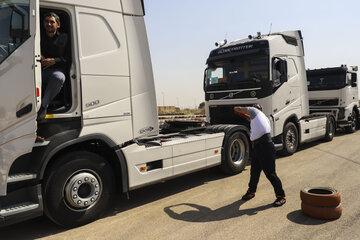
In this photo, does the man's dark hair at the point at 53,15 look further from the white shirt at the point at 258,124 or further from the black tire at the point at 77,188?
the white shirt at the point at 258,124

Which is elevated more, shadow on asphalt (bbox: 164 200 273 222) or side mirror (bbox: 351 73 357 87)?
side mirror (bbox: 351 73 357 87)

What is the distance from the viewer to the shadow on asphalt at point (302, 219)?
13.1 feet

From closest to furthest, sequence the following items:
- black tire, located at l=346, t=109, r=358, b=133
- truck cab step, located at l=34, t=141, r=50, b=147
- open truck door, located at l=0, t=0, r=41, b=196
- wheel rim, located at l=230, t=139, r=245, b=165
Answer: open truck door, located at l=0, t=0, r=41, b=196 < truck cab step, located at l=34, t=141, r=50, b=147 < wheel rim, located at l=230, t=139, r=245, b=165 < black tire, located at l=346, t=109, r=358, b=133

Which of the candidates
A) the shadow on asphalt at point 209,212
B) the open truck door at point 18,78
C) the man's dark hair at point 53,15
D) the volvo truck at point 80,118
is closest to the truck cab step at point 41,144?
→ the volvo truck at point 80,118

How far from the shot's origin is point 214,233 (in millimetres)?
3748

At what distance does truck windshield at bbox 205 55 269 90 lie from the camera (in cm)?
754

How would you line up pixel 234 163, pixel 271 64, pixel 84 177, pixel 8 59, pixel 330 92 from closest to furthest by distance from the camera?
pixel 8 59, pixel 84 177, pixel 234 163, pixel 271 64, pixel 330 92

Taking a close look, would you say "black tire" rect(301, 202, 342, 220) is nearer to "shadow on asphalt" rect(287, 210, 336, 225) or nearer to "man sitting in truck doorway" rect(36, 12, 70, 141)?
"shadow on asphalt" rect(287, 210, 336, 225)

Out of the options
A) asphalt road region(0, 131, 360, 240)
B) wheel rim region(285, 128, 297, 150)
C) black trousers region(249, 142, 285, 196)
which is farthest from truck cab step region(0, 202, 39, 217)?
wheel rim region(285, 128, 297, 150)

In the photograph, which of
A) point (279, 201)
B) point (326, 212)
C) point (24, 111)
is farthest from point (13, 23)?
point (326, 212)

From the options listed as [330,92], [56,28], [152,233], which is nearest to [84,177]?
[152,233]

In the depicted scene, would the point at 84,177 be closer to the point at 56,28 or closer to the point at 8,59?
the point at 8,59

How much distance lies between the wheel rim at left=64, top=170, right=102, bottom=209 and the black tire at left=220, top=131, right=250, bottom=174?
311cm

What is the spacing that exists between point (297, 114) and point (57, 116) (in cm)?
727
